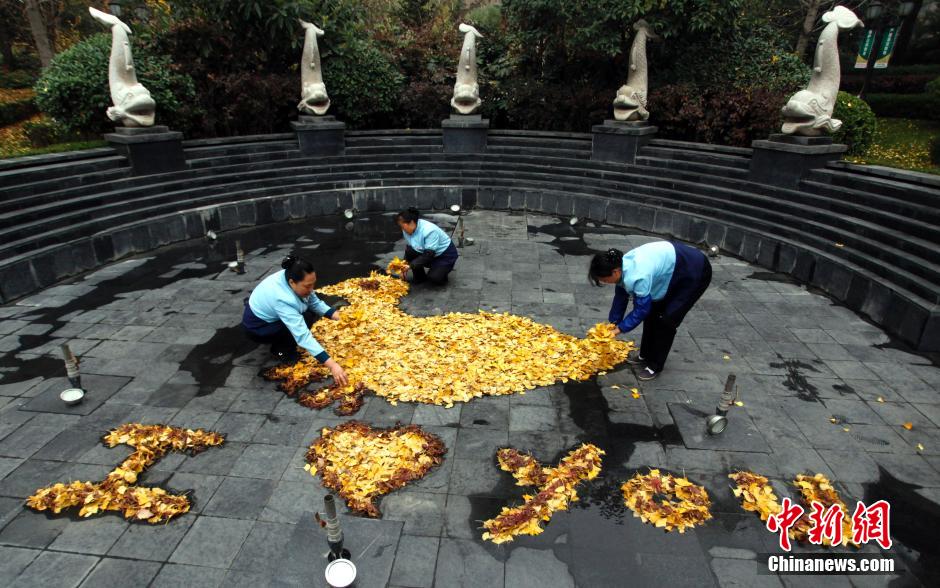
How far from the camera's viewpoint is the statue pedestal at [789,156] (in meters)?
8.98

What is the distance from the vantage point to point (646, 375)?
5395 millimetres

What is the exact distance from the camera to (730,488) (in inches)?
155

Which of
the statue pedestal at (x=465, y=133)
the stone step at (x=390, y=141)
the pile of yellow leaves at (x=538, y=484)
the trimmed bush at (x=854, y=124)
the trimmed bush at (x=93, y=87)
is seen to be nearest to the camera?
the pile of yellow leaves at (x=538, y=484)

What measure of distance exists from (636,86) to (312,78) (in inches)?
294

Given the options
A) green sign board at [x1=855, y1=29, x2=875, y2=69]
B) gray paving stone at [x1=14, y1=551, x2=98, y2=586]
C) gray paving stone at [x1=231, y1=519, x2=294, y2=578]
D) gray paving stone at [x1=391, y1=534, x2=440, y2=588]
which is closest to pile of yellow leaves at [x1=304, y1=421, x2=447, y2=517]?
gray paving stone at [x1=391, y1=534, x2=440, y2=588]

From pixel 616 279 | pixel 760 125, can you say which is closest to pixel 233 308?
pixel 616 279

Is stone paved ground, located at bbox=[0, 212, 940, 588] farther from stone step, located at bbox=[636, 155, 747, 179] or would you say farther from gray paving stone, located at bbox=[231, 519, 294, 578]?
stone step, located at bbox=[636, 155, 747, 179]

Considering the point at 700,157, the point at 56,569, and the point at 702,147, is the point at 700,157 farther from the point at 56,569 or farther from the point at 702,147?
the point at 56,569

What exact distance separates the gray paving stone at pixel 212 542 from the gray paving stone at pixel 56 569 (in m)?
0.52

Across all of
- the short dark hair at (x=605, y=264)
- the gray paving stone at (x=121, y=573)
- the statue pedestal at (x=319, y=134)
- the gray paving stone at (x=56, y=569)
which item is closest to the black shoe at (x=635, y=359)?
the short dark hair at (x=605, y=264)

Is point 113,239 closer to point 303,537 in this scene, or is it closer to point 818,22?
point 303,537

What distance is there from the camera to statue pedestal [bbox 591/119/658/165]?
1150 centimetres

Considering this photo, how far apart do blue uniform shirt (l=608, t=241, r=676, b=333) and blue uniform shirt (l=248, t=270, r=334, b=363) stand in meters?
2.86

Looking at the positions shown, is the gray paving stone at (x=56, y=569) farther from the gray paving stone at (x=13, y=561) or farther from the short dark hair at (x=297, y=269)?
the short dark hair at (x=297, y=269)
